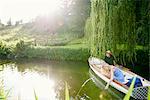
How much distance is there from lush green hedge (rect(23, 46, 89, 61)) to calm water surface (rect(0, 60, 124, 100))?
2.43 ft

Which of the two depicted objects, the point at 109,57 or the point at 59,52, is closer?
the point at 109,57

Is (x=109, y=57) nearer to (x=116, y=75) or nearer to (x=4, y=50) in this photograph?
(x=116, y=75)

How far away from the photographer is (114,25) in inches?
412

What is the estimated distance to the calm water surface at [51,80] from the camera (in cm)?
1181

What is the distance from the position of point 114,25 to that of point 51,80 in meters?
5.57

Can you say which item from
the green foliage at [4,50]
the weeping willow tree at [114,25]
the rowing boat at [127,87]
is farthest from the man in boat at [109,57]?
the green foliage at [4,50]

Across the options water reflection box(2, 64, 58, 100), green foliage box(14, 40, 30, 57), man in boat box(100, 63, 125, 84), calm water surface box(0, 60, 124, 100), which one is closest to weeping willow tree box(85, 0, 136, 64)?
man in boat box(100, 63, 125, 84)

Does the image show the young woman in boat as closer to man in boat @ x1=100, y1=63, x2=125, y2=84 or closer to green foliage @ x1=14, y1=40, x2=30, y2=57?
man in boat @ x1=100, y1=63, x2=125, y2=84

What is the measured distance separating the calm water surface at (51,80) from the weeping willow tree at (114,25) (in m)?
1.80

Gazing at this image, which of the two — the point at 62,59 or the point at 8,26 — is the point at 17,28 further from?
the point at 62,59

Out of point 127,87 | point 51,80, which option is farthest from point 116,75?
point 51,80

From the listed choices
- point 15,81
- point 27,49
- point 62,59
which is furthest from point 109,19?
point 27,49

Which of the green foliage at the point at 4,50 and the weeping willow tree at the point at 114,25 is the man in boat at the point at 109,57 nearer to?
the weeping willow tree at the point at 114,25

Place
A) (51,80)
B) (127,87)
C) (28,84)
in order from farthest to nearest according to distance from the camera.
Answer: (51,80)
(28,84)
(127,87)
